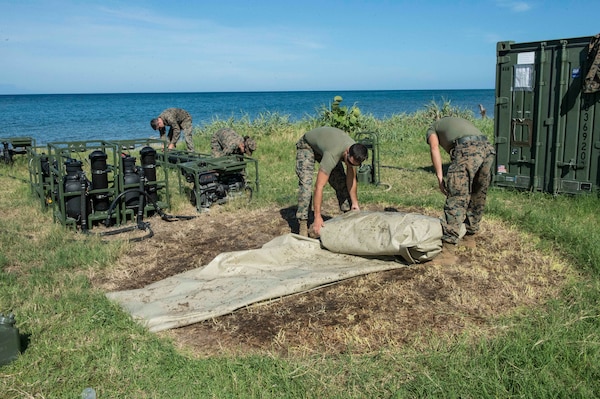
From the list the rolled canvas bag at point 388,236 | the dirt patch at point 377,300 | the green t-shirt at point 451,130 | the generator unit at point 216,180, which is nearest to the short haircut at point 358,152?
the rolled canvas bag at point 388,236

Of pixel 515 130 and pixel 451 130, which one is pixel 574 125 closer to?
pixel 515 130

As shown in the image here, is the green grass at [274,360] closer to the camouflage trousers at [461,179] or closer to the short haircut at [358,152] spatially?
the camouflage trousers at [461,179]

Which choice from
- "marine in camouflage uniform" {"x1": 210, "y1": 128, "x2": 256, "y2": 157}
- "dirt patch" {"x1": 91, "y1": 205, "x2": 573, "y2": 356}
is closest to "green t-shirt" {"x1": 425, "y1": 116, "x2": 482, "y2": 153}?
"dirt patch" {"x1": 91, "y1": 205, "x2": 573, "y2": 356}

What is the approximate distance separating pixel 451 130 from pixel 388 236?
134cm

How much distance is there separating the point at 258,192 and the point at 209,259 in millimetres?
3124

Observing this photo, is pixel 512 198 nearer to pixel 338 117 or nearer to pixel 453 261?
pixel 453 261

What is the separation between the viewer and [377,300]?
4.52 meters

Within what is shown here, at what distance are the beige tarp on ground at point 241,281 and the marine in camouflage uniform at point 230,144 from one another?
3.74 meters

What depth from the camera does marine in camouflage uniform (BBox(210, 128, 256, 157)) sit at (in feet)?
30.4

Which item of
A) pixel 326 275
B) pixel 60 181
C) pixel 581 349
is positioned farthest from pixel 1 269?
pixel 581 349

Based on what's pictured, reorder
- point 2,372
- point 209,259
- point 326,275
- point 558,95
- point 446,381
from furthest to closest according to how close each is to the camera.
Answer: point 558,95
point 209,259
point 326,275
point 2,372
point 446,381

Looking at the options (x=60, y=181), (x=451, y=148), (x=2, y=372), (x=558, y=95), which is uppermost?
(x=558, y=95)

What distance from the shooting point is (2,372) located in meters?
3.50

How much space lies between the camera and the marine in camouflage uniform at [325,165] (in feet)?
18.1
